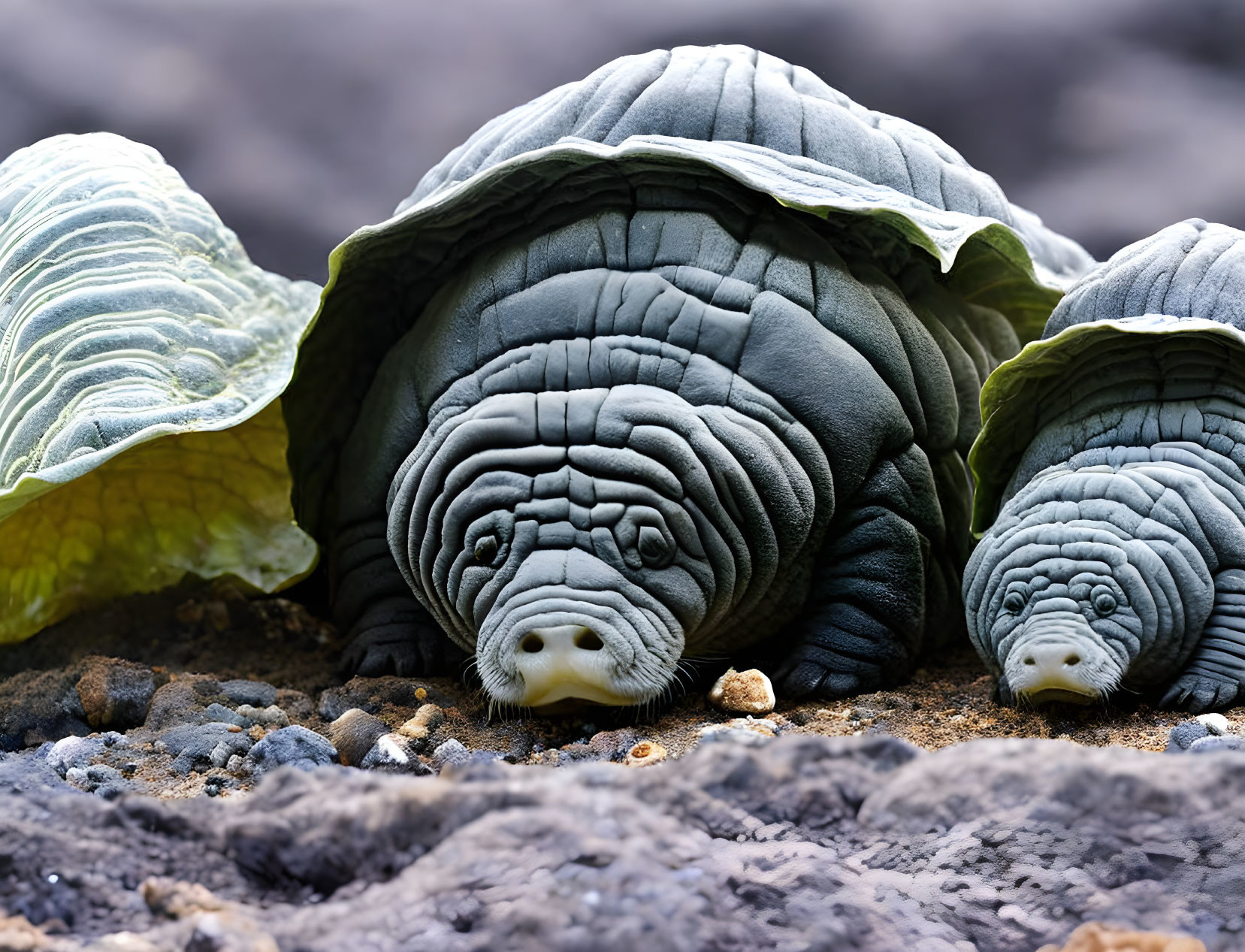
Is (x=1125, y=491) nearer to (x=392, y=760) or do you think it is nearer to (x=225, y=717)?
(x=392, y=760)

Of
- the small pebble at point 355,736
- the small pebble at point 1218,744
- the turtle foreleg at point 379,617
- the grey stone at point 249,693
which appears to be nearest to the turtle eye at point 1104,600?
the small pebble at point 1218,744

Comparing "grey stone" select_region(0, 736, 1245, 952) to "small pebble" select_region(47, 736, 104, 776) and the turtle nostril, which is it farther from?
the turtle nostril

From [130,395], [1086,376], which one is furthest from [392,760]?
[1086,376]

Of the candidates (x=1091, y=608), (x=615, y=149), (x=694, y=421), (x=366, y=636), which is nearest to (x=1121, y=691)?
(x=1091, y=608)

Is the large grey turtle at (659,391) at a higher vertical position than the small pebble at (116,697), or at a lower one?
higher

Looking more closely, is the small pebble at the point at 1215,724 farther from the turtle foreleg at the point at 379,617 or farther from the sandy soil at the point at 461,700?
the turtle foreleg at the point at 379,617
